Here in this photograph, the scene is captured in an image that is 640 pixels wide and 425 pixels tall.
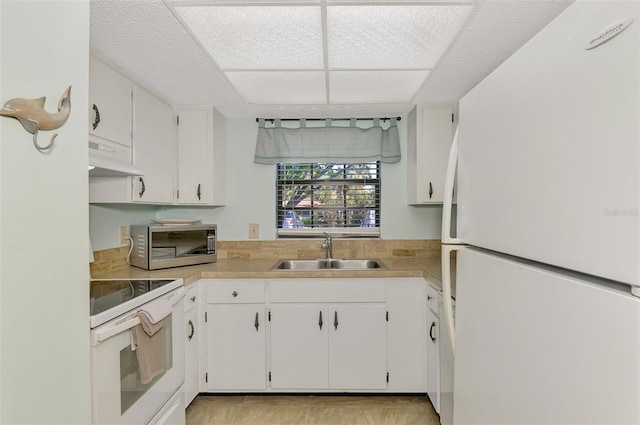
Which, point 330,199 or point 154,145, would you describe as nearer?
point 154,145

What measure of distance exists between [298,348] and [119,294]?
1.18m

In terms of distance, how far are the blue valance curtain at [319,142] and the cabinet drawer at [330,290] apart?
1.12m

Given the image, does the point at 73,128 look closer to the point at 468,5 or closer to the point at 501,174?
the point at 501,174

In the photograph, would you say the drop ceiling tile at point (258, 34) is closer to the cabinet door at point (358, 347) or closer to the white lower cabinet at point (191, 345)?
the white lower cabinet at point (191, 345)

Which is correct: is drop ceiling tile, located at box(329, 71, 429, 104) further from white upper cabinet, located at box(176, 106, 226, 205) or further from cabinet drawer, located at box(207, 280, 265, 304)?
cabinet drawer, located at box(207, 280, 265, 304)

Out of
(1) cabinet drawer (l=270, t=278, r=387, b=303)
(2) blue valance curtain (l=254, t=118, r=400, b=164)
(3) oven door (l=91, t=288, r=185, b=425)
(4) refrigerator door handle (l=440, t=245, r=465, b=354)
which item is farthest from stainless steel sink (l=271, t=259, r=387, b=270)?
(4) refrigerator door handle (l=440, t=245, r=465, b=354)

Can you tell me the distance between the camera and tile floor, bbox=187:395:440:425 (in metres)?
2.07

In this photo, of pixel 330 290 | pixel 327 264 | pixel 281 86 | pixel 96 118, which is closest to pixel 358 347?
pixel 330 290

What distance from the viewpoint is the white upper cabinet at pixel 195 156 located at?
102 inches

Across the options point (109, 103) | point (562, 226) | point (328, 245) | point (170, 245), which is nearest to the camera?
point (562, 226)

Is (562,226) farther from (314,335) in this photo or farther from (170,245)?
(170,245)

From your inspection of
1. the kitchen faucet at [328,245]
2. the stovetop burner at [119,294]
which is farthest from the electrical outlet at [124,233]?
the kitchen faucet at [328,245]

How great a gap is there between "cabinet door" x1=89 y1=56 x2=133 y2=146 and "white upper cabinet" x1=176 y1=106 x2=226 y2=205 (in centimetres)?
57

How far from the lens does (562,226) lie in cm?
58
